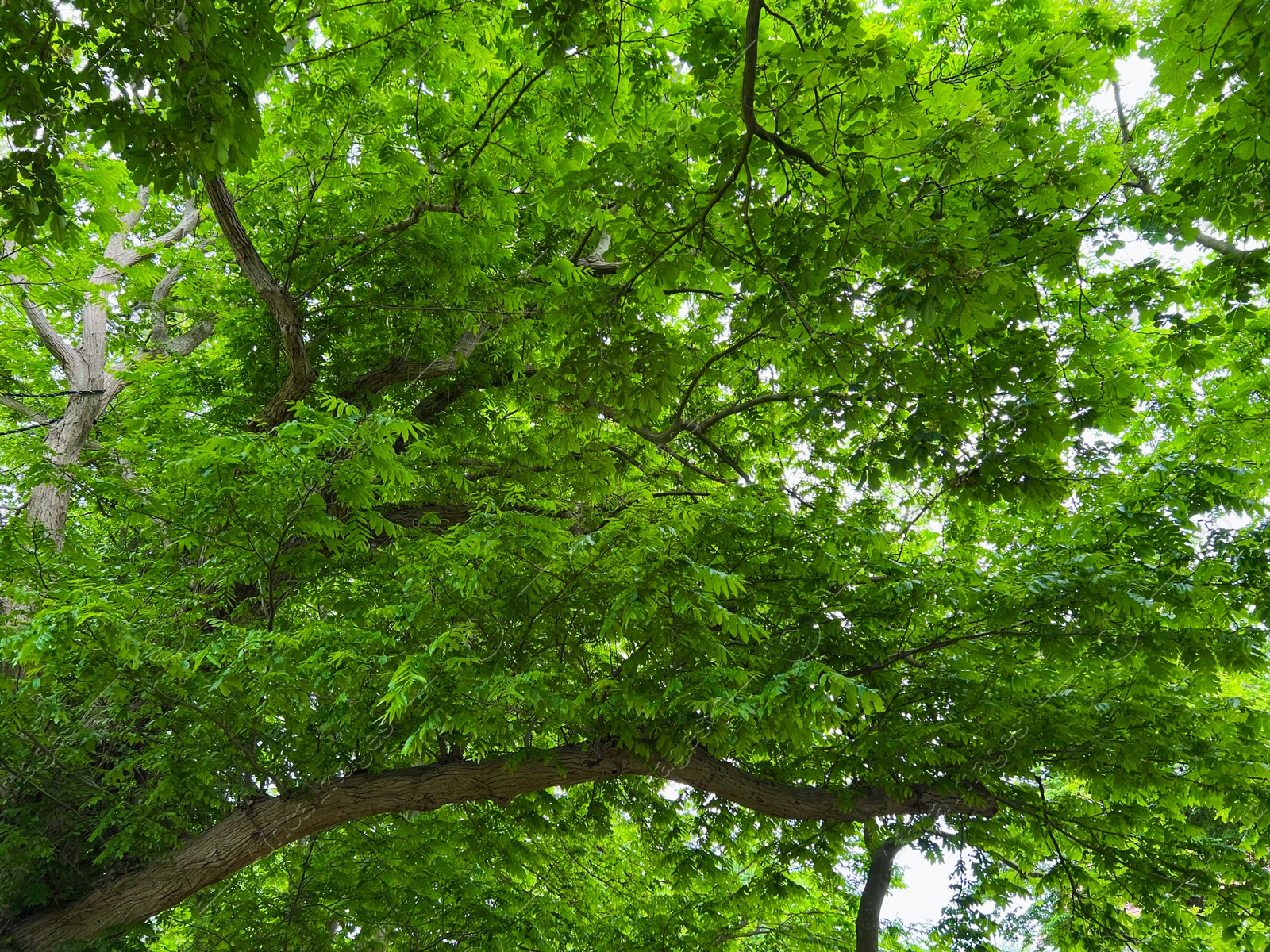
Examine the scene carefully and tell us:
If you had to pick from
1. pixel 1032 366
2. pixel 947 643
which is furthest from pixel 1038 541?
pixel 1032 366

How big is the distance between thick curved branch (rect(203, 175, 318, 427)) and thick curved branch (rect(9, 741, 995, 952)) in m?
2.78

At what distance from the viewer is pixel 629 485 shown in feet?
19.4

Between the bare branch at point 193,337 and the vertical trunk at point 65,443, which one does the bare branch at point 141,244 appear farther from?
the vertical trunk at point 65,443

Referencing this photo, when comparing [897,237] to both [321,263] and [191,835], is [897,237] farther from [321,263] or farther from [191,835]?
[191,835]

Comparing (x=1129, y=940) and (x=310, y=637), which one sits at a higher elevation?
(x=310, y=637)

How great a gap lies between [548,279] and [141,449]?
2718 millimetres

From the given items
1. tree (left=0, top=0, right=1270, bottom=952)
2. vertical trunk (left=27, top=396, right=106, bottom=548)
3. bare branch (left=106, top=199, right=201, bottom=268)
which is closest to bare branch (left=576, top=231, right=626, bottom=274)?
tree (left=0, top=0, right=1270, bottom=952)

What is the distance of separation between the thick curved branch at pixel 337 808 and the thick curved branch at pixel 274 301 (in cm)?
278

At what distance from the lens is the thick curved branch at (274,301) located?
14.9 ft

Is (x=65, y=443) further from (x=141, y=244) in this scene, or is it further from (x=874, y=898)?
(x=874, y=898)

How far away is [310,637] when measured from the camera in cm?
425

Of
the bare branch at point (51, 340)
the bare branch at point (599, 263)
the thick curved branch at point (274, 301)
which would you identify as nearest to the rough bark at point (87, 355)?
the bare branch at point (51, 340)

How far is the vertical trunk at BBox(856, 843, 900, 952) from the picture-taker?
666 cm

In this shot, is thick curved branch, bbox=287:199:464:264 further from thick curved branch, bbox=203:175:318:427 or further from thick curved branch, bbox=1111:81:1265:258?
thick curved branch, bbox=1111:81:1265:258
